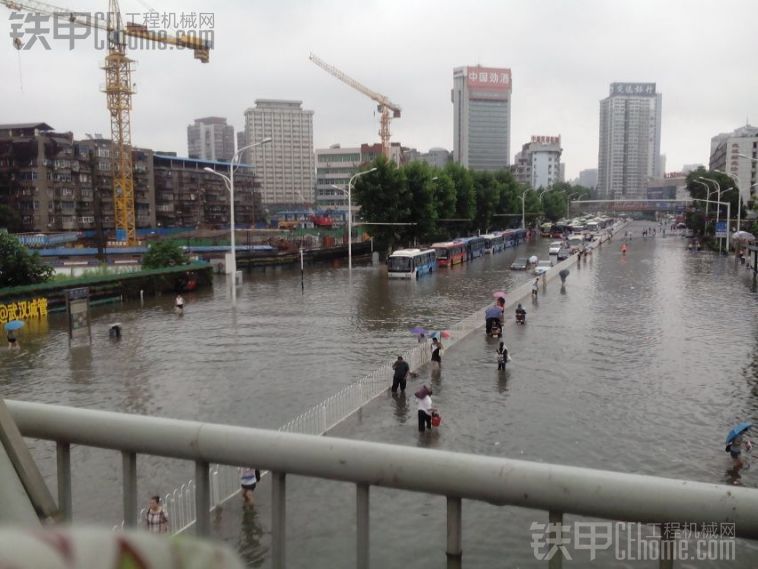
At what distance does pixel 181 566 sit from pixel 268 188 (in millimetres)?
174551

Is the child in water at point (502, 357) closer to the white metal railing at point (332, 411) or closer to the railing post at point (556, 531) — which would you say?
the white metal railing at point (332, 411)

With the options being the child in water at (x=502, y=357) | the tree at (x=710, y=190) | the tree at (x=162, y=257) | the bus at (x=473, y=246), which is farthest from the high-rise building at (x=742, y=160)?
the child in water at (x=502, y=357)

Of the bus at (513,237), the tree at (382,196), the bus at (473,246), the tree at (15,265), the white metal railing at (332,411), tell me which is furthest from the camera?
the bus at (513,237)

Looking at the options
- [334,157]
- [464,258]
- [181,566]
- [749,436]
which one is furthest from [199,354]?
[334,157]

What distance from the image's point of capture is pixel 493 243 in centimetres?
6638

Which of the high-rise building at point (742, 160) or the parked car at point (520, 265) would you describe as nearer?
the parked car at point (520, 265)

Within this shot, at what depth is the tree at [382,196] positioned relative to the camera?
52719 mm

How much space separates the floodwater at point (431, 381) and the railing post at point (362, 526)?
107 cm

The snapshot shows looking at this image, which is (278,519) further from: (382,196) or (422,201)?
(422,201)

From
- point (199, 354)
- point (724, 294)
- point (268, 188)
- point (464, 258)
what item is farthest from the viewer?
point (268, 188)

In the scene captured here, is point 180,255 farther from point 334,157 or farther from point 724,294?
point 334,157

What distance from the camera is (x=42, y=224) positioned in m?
74.5

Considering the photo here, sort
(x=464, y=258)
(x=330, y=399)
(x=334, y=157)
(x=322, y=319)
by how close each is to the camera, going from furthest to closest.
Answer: (x=334, y=157) → (x=464, y=258) → (x=322, y=319) → (x=330, y=399)

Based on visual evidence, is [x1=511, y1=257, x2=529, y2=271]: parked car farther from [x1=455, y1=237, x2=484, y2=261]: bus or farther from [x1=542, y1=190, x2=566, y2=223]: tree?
[x1=542, y1=190, x2=566, y2=223]: tree
